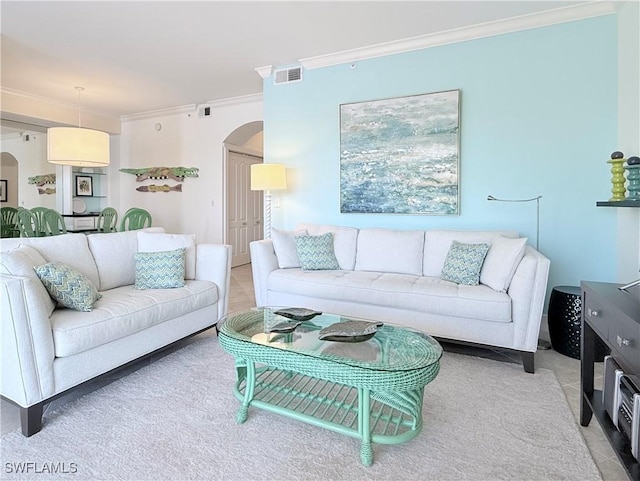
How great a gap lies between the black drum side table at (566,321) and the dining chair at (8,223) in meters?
6.98

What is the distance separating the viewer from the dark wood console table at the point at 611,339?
1340 millimetres

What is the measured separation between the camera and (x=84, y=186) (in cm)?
657

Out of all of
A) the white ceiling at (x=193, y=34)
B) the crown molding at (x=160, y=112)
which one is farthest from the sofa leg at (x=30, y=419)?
the crown molding at (x=160, y=112)

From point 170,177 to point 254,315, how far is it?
16.0 feet

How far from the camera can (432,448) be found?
1.69 metres

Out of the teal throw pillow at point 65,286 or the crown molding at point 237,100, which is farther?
the crown molding at point 237,100

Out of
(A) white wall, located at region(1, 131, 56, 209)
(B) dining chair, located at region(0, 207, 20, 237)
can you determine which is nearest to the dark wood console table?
(B) dining chair, located at region(0, 207, 20, 237)

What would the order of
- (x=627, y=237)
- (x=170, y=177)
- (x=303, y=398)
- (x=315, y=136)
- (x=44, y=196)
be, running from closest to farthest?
(x=303, y=398) < (x=627, y=237) < (x=315, y=136) < (x=170, y=177) < (x=44, y=196)

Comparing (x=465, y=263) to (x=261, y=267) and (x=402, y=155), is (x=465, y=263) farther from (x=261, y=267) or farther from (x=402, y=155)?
(x=261, y=267)

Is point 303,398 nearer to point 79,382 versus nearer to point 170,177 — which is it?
point 79,382

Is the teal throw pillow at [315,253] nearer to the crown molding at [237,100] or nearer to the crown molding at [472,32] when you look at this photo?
the crown molding at [472,32]

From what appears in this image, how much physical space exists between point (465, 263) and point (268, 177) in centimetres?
226

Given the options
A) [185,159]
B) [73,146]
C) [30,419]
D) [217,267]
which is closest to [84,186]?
[185,159]

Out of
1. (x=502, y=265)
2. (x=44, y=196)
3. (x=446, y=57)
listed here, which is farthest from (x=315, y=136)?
(x=44, y=196)
